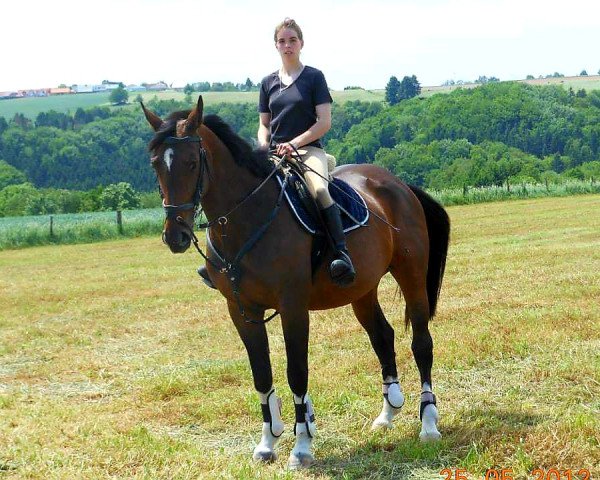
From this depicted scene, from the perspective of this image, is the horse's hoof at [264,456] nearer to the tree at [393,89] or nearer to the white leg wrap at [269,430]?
the white leg wrap at [269,430]

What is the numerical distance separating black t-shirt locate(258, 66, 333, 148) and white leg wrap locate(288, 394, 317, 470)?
211 cm

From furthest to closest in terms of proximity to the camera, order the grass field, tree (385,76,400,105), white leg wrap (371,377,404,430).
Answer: tree (385,76,400,105)
white leg wrap (371,377,404,430)
the grass field

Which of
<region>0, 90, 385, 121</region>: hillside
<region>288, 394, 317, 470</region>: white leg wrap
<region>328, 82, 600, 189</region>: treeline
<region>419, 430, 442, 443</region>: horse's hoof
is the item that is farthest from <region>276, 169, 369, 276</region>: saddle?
<region>0, 90, 385, 121</region>: hillside

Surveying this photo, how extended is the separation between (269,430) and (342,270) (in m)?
1.34

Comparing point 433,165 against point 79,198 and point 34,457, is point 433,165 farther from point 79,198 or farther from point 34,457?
point 34,457

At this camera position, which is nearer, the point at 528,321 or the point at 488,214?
the point at 528,321

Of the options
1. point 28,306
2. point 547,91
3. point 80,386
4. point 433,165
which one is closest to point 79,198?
point 433,165

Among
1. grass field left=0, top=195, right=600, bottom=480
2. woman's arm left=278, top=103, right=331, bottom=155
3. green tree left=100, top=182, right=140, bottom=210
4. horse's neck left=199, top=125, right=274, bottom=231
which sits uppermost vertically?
woman's arm left=278, top=103, right=331, bottom=155

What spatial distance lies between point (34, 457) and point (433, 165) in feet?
299

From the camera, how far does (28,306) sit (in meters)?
14.9

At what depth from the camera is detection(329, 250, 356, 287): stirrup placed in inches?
229

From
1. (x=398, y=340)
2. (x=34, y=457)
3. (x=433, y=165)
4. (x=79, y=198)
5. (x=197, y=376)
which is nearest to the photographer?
(x=34, y=457)

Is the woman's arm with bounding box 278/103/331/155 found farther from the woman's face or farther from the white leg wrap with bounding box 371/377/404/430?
the white leg wrap with bounding box 371/377/404/430

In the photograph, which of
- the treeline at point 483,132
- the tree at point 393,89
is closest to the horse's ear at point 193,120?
the treeline at point 483,132
